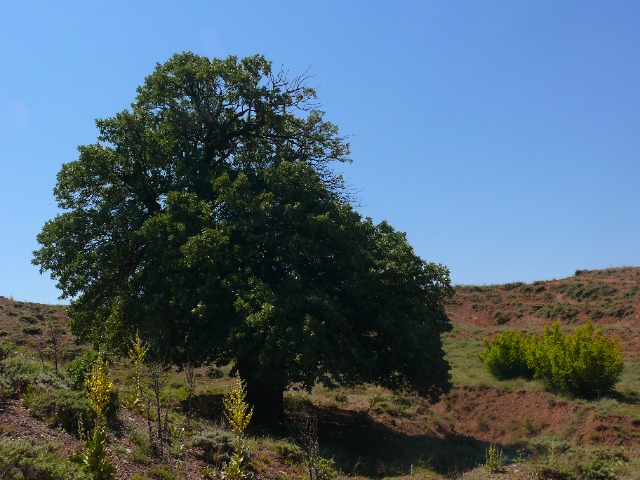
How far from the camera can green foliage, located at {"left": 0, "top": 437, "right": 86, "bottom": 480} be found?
8.21 meters

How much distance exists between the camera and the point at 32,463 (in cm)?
859

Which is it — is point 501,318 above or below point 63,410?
above

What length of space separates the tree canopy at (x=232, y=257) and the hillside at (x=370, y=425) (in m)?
1.86

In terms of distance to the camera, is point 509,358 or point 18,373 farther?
point 509,358

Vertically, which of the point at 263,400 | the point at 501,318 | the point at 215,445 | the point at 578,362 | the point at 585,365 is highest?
the point at 501,318

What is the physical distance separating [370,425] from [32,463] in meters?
13.5

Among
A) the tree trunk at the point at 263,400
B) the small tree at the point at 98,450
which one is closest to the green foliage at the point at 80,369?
the tree trunk at the point at 263,400

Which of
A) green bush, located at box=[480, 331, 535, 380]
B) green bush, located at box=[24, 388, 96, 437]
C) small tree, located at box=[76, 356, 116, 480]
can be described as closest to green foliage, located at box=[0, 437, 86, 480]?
small tree, located at box=[76, 356, 116, 480]

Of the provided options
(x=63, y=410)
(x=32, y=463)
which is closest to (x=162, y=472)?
(x=32, y=463)

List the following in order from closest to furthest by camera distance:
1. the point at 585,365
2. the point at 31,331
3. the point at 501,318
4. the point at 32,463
→ the point at 32,463 < the point at 585,365 < the point at 31,331 < the point at 501,318

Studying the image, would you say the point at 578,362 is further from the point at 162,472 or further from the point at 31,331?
the point at 31,331

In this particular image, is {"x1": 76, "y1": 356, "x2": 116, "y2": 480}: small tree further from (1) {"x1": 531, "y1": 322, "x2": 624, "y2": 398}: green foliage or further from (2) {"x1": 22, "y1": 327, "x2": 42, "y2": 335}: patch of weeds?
(2) {"x1": 22, "y1": 327, "x2": 42, "y2": 335}: patch of weeds

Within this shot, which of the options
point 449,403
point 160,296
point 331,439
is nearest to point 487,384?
point 449,403

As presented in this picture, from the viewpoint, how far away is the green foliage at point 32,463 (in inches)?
323
